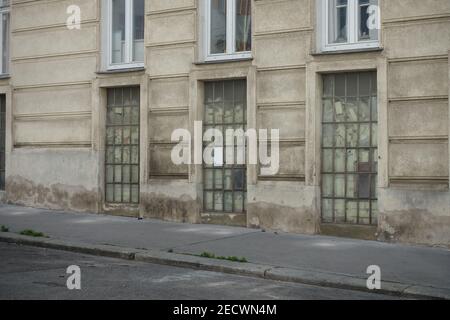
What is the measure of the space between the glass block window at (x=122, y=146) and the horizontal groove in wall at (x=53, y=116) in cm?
52

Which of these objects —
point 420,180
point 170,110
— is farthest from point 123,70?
point 420,180

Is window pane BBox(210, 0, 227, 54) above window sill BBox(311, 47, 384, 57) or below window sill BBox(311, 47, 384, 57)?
above

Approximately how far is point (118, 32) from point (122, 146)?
2492 mm

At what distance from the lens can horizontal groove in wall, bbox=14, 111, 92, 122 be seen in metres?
13.9

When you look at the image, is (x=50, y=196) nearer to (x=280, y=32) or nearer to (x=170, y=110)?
(x=170, y=110)

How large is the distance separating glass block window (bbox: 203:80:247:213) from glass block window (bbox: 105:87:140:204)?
5.63 ft

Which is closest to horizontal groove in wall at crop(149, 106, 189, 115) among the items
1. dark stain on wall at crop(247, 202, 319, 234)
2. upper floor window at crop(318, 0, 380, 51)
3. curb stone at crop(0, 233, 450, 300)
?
dark stain on wall at crop(247, 202, 319, 234)

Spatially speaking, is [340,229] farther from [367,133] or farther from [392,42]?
[392,42]

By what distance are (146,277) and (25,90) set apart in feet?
27.5

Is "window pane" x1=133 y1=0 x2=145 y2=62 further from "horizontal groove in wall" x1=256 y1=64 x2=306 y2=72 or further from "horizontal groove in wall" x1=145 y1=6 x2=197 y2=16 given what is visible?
"horizontal groove in wall" x1=256 y1=64 x2=306 y2=72

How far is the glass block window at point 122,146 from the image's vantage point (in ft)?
44.5

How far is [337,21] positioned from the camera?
38.1ft

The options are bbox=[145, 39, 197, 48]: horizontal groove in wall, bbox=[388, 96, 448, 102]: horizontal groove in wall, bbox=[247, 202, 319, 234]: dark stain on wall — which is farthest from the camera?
bbox=[145, 39, 197, 48]: horizontal groove in wall
